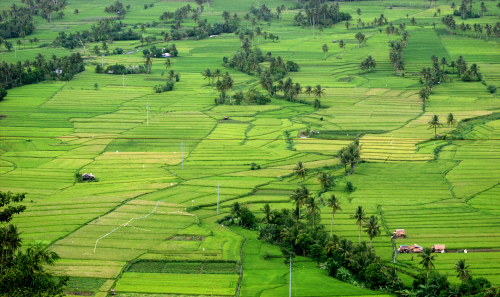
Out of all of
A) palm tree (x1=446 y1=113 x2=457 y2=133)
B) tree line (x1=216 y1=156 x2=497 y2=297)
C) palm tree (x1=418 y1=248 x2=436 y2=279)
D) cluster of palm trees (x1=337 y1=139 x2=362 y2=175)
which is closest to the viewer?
tree line (x1=216 y1=156 x2=497 y2=297)

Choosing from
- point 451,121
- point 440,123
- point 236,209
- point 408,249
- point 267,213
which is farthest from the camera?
point 440,123

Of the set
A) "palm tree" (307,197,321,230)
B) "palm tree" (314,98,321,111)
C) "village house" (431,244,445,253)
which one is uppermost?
"palm tree" (314,98,321,111)

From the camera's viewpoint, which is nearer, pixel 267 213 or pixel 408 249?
pixel 408 249

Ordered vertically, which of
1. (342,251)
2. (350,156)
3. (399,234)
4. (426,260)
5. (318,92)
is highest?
(318,92)

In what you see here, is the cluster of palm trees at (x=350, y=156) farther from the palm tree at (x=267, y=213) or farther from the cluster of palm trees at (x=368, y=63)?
the cluster of palm trees at (x=368, y=63)

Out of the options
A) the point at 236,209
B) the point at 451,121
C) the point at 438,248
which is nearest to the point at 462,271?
the point at 438,248

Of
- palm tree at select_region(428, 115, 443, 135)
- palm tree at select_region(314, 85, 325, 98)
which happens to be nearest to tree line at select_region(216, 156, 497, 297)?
palm tree at select_region(428, 115, 443, 135)

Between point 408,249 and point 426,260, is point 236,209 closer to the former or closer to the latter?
point 408,249

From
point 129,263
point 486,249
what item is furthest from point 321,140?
point 129,263

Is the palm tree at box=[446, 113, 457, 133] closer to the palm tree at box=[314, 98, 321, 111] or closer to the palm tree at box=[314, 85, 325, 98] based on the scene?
the palm tree at box=[314, 98, 321, 111]
